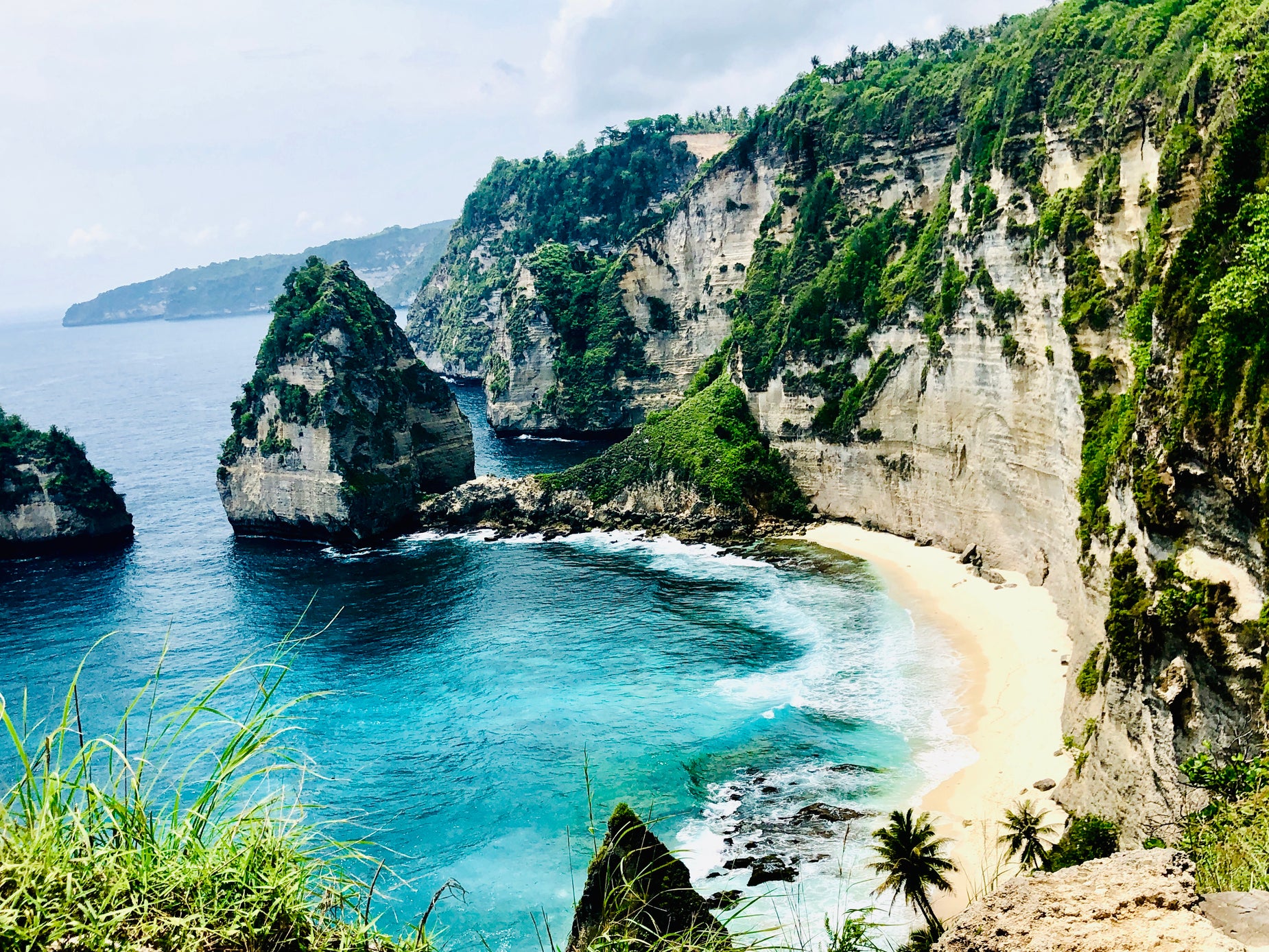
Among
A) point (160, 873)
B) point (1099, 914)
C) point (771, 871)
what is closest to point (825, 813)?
point (771, 871)

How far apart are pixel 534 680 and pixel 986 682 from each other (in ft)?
66.1

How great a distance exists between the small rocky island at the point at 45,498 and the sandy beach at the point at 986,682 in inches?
2100

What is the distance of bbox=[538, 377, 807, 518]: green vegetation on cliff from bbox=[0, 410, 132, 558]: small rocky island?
33044 mm

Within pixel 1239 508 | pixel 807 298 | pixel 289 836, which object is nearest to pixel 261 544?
pixel 807 298

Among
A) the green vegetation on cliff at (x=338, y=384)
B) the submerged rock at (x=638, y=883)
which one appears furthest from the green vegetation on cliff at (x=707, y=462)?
the submerged rock at (x=638, y=883)

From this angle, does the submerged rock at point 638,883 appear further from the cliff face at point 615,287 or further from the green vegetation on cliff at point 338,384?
the cliff face at point 615,287

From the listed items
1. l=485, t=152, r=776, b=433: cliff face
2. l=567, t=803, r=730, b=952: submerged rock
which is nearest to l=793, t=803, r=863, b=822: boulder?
l=567, t=803, r=730, b=952: submerged rock

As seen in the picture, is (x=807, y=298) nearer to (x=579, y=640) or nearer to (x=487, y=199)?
(x=579, y=640)

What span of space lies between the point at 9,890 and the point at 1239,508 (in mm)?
24211

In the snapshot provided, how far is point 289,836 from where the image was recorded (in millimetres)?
5641

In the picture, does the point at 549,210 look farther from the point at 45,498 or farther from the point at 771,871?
the point at 771,871

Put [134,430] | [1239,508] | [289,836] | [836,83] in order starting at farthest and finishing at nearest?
[134,430], [836,83], [1239,508], [289,836]

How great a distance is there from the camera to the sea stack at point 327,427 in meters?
66.1

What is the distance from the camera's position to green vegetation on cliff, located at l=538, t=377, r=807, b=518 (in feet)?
209
